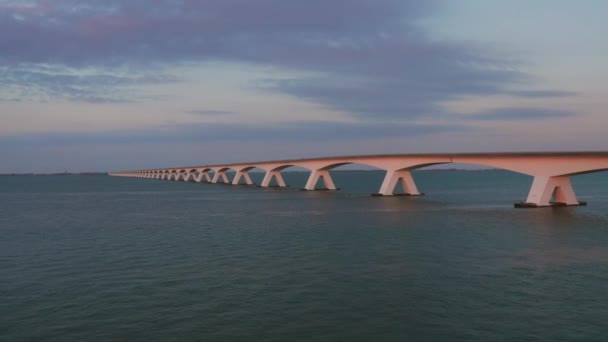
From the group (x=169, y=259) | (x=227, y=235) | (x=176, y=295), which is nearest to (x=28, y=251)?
(x=169, y=259)

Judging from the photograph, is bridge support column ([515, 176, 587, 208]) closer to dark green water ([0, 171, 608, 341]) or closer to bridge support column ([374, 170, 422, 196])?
dark green water ([0, 171, 608, 341])

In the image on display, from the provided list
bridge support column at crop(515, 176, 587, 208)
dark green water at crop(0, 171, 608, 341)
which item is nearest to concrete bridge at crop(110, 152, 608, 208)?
bridge support column at crop(515, 176, 587, 208)

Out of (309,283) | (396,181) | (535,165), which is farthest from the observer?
(396,181)

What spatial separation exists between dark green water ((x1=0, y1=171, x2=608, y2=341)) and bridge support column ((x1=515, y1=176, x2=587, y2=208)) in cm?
1314

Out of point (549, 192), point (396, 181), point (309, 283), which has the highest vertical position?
point (396, 181)

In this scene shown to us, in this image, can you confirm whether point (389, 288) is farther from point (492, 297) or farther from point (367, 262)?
point (367, 262)

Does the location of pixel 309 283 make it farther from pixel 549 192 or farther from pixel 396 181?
pixel 396 181

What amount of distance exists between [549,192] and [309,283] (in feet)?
134

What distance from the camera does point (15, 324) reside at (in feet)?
53.4

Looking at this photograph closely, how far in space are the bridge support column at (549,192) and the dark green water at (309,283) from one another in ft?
43.1

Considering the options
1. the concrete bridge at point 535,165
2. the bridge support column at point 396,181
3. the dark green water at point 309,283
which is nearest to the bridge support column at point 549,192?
the concrete bridge at point 535,165

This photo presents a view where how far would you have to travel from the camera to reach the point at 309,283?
2144cm

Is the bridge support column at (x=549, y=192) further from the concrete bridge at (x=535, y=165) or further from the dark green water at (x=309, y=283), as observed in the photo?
the dark green water at (x=309, y=283)

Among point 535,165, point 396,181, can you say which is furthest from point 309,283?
point 396,181
